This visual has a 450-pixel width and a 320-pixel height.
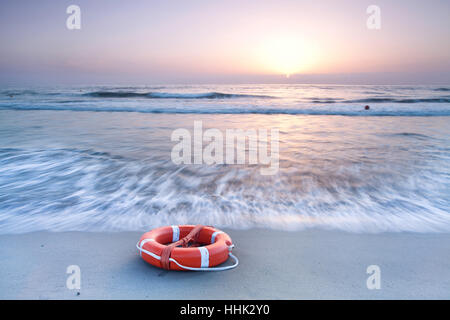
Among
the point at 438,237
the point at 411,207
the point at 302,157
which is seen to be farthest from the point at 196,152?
the point at 438,237

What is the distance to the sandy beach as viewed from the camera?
2.05 m

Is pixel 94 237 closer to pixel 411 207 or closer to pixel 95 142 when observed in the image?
pixel 411 207

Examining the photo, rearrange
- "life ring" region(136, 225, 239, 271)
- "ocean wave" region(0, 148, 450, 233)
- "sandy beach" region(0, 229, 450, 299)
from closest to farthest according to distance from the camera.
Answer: "sandy beach" region(0, 229, 450, 299), "life ring" region(136, 225, 239, 271), "ocean wave" region(0, 148, 450, 233)

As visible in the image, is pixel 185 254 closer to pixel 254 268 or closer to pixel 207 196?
pixel 254 268

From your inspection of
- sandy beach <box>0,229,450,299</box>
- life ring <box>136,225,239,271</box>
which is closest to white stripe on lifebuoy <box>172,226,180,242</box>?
life ring <box>136,225,239,271</box>

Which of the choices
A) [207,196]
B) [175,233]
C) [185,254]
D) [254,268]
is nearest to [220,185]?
[207,196]

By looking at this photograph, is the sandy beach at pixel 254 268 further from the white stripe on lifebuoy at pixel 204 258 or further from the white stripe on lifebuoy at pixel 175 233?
the white stripe on lifebuoy at pixel 175 233

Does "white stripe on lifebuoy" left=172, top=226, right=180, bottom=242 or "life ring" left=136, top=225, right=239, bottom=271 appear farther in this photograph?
"white stripe on lifebuoy" left=172, top=226, right=180, bottom=242

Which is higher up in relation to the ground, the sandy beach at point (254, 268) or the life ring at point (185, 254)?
the life ring at point (185, 254)

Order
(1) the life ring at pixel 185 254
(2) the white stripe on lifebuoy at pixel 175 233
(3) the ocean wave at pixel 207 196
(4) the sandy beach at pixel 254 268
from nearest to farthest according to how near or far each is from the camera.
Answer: (4) the sandy beach at pixel 254 268 < (1) the life ring at pixel 185 254 < (2) the white stripe on lifebuoy at pixel 175 233 < (3) the ocean wave at pixel 207 196

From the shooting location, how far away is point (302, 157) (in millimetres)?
6121

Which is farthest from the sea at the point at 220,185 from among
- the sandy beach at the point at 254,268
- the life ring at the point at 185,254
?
the life ring at the point at 185,254

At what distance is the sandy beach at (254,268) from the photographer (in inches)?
80.7

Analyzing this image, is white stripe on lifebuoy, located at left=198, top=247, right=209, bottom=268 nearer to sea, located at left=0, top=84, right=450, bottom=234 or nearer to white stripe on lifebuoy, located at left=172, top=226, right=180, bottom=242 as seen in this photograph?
white stripe on lifebuoy, located at left=172, top=226, right=180, bottom=242
